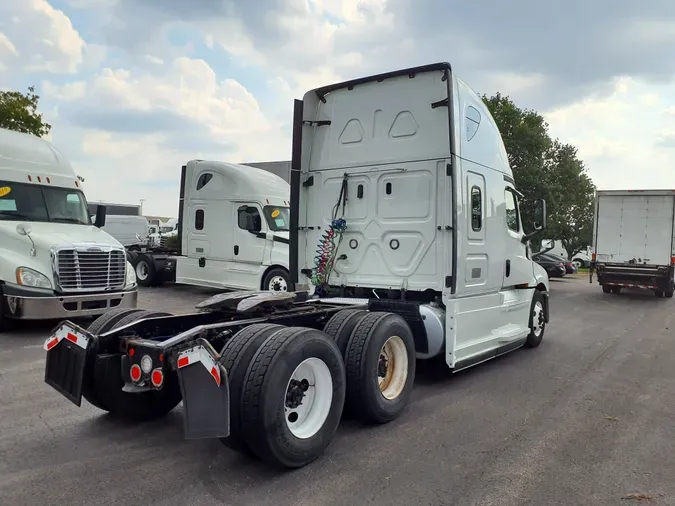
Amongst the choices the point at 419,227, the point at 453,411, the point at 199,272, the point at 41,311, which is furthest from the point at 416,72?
the point at 199,272

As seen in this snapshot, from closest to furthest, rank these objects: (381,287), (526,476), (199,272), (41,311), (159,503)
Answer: (159,503)
(526,476)
(381,287)
(41,311)
(199,272)

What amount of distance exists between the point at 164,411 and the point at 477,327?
3619 millimetres

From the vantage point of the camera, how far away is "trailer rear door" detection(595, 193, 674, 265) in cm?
1730

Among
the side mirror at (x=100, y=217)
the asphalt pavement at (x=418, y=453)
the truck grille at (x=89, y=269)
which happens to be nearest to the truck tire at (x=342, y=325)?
the asphalt pavement at (x=418, y=453)

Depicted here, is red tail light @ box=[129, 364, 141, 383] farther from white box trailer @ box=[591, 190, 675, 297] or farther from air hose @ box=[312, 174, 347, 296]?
Answer: white box trailer @ box=[591, 190, 675, 297]

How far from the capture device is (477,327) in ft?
20.8

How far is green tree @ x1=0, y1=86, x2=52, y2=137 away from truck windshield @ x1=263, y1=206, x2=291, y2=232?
12864 millimetres

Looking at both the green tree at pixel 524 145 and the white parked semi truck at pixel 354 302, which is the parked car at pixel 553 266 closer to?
the green tree at pixel 524 145

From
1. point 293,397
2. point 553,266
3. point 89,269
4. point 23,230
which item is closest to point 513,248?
point 293,397

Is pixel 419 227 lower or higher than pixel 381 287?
higher

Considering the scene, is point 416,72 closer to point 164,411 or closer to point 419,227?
point 419,227

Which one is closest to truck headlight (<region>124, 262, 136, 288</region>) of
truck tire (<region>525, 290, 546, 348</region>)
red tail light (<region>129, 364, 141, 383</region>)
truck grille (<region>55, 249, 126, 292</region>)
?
truck grille (<region>55, 249, 126, 292</region>)

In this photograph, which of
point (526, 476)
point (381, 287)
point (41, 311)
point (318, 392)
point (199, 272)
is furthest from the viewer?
point (199, 272)

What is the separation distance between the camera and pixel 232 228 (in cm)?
A: 1341
